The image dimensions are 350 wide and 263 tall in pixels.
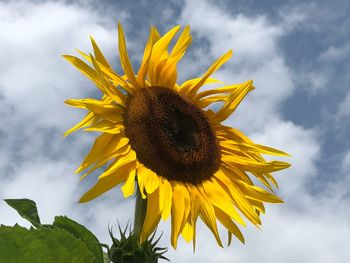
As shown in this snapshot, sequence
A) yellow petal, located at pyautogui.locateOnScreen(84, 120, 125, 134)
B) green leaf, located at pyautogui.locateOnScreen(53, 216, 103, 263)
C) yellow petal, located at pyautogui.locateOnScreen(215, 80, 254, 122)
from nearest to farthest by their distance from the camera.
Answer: green leaf, located at pyautogui.locateOnScreen(53, 216, 103, 263) → yellow petal, located at pyautogui.locateOnScreen(84, 120, 125, 134) → yellow petal, located at pyautogui.locateOnScreen(215, 80, 254, 122)

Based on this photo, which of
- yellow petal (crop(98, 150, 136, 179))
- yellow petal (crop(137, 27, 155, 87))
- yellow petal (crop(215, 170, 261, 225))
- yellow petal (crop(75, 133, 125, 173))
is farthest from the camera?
yellow petal (crop(137, 27, 155, 87))

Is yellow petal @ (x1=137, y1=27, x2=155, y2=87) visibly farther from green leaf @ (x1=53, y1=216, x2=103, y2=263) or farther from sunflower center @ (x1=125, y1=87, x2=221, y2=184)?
green leaf @ (x1=53, y1=216, x2=103, y2=263)

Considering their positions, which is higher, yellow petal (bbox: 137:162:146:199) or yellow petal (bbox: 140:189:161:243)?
yellow petal (bbox: 137:162:146:199)

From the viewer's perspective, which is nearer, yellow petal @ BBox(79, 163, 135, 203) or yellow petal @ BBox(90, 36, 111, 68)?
yellow petal @ BBox(79, 163, 135, 203)

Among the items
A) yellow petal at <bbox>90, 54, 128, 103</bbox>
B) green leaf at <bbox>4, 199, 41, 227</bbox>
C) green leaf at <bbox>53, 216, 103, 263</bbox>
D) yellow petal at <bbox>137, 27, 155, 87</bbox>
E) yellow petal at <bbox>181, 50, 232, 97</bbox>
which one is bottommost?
green leaf at <bbox>53, 216, 103, 263</bbox>

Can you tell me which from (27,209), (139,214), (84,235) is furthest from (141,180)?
(27,209)

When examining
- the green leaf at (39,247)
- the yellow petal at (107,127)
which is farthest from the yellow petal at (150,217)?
the green leaf at (39,247)

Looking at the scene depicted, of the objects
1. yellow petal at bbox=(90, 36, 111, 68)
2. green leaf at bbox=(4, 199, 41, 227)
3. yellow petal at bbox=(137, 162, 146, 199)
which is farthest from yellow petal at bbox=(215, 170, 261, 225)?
green leaf at bbox=(4, 199, 41, 227)
